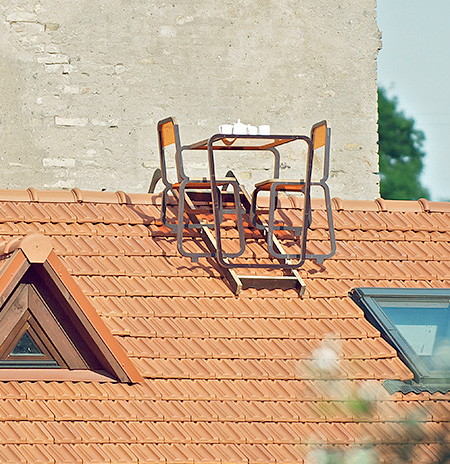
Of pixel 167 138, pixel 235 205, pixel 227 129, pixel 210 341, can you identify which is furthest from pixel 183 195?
pixel 210 341

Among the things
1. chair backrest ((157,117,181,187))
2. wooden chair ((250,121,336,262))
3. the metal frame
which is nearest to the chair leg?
the metal frame

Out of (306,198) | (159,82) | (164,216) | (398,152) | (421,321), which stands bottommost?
(421,321)

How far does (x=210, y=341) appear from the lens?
5.23m

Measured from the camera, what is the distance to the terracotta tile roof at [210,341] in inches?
177

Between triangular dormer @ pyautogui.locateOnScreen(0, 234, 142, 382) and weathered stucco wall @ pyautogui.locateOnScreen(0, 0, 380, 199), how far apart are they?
431cm

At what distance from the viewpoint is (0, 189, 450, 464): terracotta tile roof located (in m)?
4.50

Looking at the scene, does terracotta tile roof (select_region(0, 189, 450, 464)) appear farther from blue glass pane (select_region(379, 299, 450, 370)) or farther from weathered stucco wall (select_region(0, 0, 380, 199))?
weathered stucco wall (select_region(0, 0, 380, 199))

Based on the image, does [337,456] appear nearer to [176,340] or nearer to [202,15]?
[176,340]

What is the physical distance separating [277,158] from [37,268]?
283 cm

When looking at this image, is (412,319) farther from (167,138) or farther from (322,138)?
(167,138)

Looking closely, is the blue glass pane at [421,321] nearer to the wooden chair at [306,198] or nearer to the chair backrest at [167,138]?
the wooden chair at [306,198]

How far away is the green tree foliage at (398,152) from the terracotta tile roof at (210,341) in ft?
56.0

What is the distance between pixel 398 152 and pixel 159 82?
16.1 meters

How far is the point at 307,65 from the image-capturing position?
31.1ft
